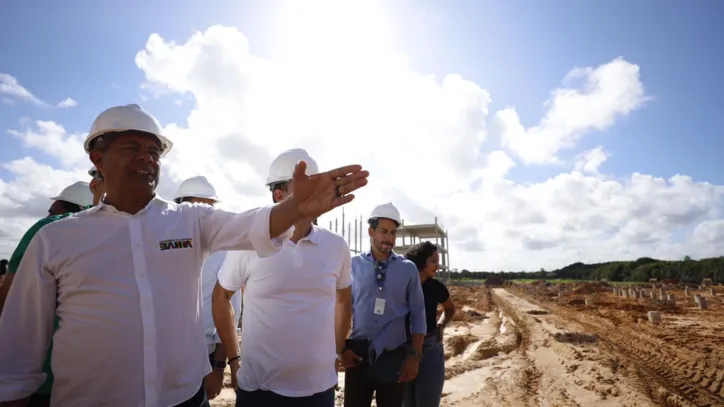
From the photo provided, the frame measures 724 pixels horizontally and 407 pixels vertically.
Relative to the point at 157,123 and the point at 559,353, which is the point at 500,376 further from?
the point at 157,123

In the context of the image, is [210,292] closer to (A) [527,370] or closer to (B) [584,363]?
(A) [527,370]

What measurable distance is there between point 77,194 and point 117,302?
7.56 feet

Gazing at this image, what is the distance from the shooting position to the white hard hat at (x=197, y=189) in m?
4.41

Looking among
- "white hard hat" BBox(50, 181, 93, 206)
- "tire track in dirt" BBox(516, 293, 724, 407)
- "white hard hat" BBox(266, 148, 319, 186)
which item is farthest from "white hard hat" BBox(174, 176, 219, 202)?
"tire track in dirt" BBox(516, 293, 724, 407)

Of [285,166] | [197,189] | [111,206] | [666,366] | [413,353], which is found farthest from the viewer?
[666,366]

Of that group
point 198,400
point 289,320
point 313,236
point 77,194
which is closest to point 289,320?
point 289,320

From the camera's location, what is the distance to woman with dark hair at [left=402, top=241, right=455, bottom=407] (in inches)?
149

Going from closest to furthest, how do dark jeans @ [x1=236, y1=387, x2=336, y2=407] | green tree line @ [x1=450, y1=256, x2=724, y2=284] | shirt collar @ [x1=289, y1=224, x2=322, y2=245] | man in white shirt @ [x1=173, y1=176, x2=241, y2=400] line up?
dark jeans @ [x1=236, y1=387, x2=336, y2=407] < shirt collar @ [x1=289, y1=224, x2=322, y2=245] < man in white shirt @ [x1=173, y1=176, x2=241, y2=400] < green tree line @ [x1=450, y1=256, x2=724, y2=284]

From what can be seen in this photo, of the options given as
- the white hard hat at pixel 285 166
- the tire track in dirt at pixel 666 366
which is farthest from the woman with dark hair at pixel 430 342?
the tire track in dirt at pixel 666 366

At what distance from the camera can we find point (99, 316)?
162 centimetres

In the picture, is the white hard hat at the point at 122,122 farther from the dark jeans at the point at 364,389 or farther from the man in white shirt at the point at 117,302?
the dark jeans at the point at 364,389

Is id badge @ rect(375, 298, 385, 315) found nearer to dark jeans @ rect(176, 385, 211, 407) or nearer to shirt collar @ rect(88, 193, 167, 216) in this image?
dark jeans @ rect(176, 385, 211, 407)

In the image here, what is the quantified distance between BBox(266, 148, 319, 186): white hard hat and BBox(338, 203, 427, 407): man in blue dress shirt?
3.82 ft

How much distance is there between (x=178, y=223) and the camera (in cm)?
183
